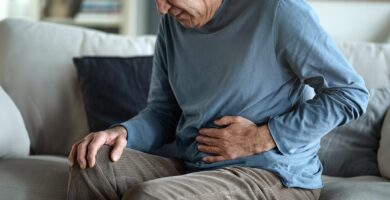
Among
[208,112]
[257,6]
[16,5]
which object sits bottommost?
[16,5]

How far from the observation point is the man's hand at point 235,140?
1239 mm

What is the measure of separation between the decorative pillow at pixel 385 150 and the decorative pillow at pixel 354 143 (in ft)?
0.15

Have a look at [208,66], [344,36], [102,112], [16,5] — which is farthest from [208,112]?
[16,5]

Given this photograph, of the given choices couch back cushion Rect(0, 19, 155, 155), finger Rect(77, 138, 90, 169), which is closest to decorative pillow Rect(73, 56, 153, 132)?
couch back cushion Rect(0, 19, 155, 155)

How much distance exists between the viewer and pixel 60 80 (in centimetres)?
200

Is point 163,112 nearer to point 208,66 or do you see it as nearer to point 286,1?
point 208,66

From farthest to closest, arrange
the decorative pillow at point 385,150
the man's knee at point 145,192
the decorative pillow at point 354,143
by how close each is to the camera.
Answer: the decorative pillow at point 354,143 < the decorative pillow at point 385,150 < the man's knee at point 145,192

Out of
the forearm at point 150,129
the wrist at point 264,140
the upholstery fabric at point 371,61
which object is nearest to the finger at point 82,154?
the forearm at point 150,129

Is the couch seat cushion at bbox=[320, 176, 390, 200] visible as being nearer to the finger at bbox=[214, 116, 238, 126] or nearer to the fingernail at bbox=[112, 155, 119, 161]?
the finger at bbox=[214, 116, 238, 126]

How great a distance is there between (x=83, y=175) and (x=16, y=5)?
2617 mm

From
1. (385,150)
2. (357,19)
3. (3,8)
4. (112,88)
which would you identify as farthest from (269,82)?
(3,8)

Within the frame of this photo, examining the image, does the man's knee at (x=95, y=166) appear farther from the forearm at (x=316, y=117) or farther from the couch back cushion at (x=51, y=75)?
the couch back cushion at (x=51, y=75)

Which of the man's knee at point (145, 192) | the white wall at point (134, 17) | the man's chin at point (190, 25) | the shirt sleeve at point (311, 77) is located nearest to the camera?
the man's knee at point (145, 192)

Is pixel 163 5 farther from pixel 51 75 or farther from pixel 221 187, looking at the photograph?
pixel 51 75
